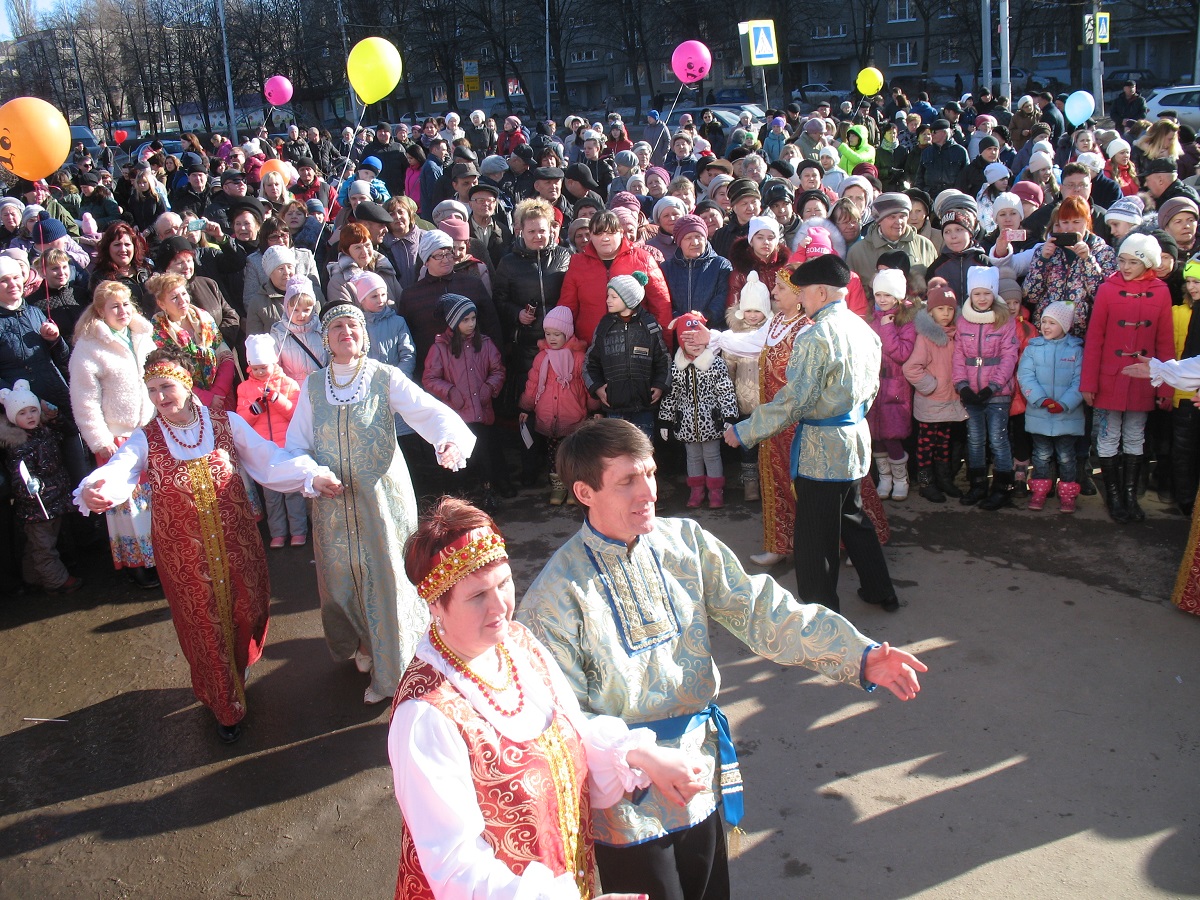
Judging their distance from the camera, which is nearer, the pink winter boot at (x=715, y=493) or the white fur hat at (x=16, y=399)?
the white fur hat at (x=16, y=399)

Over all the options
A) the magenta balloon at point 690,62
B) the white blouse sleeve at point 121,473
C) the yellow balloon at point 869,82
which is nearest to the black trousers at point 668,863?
the white blouse sleeve at point 121,473

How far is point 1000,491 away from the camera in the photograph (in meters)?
6.43

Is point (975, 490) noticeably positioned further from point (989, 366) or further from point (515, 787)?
point (515, 787)

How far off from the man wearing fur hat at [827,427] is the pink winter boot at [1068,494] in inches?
73.2

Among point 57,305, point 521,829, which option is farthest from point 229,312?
point 521,829

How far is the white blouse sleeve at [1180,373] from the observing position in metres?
4.77

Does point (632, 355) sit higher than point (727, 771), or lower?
higher

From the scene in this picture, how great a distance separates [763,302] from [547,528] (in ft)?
6.63

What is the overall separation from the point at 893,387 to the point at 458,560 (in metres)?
5.02

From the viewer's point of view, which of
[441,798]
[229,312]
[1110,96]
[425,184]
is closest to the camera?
[441,798]

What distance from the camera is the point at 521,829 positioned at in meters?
2.04

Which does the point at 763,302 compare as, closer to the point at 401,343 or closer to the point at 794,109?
the point at 401,343

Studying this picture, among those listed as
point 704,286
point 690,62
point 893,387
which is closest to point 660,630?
point 893,387

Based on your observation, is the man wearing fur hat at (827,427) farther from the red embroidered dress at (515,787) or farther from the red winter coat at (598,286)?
the red embroidered dress at (515,787)
